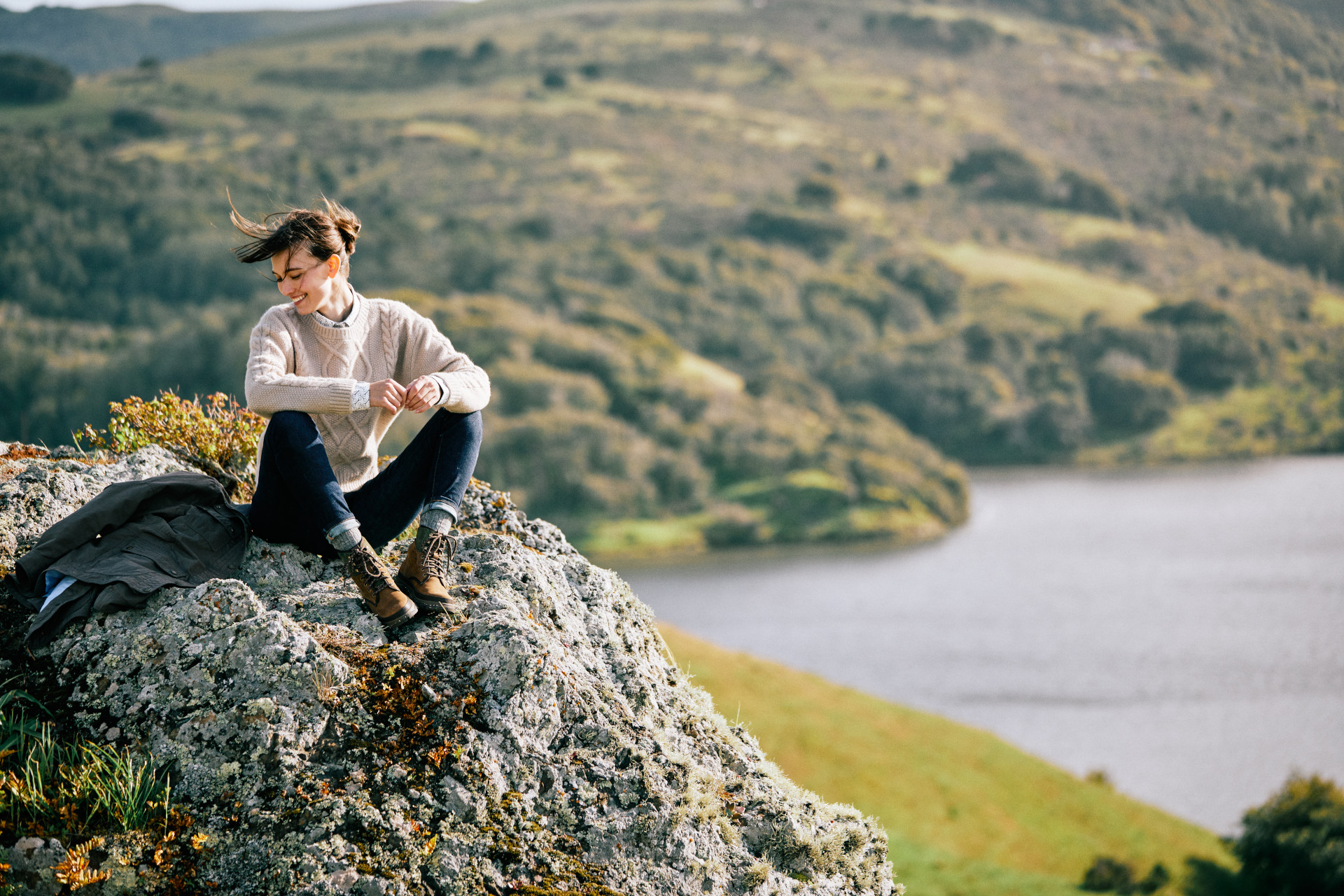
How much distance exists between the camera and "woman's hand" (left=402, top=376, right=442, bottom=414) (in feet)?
18.7

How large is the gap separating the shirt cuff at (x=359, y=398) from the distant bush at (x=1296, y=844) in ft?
130

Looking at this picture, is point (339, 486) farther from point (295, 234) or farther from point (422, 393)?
point (295, 234)

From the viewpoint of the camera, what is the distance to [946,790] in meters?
37.8

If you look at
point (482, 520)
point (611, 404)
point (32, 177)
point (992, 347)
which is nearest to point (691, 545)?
point (611, 404)

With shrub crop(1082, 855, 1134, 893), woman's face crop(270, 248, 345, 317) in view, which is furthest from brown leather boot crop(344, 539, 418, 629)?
shrub crop(1082, 855, 1134, 893)

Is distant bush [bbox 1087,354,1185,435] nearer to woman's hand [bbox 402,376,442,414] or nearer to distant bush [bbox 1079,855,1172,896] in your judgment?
distant bush [bbox 1079,855,1172,896]

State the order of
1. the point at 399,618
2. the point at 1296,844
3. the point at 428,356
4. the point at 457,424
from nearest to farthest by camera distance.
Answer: the point at 399,618
the point at 457,424
the point at 428,356
the point at 1296,844

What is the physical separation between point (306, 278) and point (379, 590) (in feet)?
5.73

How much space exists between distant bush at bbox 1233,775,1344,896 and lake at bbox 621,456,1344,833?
8.50 meters

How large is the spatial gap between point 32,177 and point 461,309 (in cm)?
8325

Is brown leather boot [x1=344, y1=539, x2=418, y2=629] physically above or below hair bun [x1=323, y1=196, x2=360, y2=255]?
below

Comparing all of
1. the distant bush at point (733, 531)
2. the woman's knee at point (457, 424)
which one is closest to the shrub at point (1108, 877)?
the woman's knee at point (457, 424)

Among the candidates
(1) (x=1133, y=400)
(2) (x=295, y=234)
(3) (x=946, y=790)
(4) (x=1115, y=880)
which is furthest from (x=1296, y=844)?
(1) (x=1133, y=400)

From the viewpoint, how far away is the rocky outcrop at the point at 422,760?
464 centimetres
